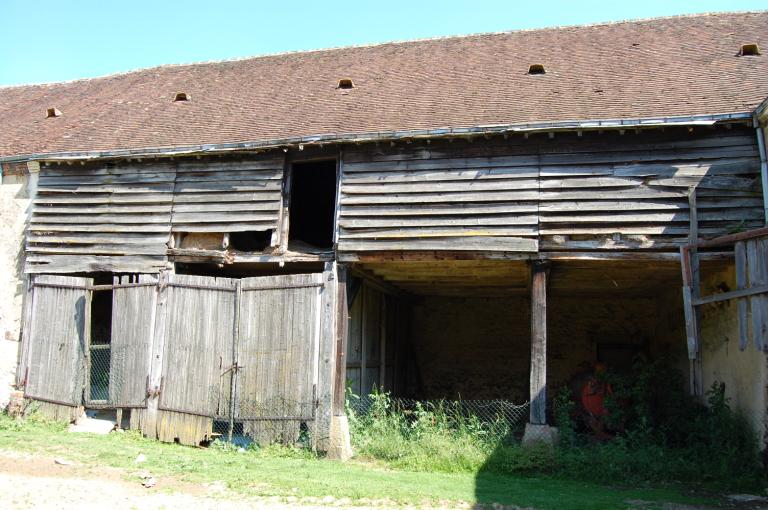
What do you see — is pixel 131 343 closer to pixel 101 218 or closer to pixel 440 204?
pixel 101 218

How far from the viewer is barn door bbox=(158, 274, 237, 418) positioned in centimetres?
1005

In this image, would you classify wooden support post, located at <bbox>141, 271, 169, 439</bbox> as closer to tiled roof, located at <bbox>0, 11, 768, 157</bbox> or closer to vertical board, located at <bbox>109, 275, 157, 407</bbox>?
vertical board, located at <bbox>109, 275, 157, 407</bbox>

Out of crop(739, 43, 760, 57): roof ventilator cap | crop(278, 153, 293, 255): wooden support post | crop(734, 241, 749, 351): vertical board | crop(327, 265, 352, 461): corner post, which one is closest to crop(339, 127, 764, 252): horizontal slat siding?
crop(327, 265, 352, 461): corner post

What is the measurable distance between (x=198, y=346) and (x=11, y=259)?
4.01 metres

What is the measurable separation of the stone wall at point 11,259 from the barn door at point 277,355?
4.22m

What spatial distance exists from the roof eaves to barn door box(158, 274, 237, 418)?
2.09 m

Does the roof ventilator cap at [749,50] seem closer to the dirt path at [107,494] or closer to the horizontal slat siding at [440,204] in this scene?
the horizontal slat siding at [440,204]

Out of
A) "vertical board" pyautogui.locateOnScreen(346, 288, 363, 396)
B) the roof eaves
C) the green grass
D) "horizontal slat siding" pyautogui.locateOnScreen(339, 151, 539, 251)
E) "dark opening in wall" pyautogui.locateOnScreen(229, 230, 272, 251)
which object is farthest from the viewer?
"vertical board" pyautogui.locateOnScreen(346, 288, 363, 396)

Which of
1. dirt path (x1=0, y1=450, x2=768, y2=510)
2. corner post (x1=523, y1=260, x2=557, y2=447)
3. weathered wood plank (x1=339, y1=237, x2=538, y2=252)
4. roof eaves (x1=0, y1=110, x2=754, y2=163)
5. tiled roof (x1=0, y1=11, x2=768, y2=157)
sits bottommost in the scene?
dirt path (x1=0, y1=450, x2=768, y2=510)

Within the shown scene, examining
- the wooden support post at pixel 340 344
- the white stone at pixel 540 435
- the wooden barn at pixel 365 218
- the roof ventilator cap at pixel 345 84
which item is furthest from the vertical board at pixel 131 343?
the white stone at pixel 540 435

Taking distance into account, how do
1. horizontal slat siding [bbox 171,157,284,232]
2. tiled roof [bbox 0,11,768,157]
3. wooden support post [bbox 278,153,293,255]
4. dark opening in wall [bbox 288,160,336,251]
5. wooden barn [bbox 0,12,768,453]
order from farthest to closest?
dark opening in wall [bbox 288,160,336,251]
horizontal slat siding [bbox 171,157,284,232]
wooden support post [bbox 278,153,293,255]
tiled roof [bbox 0,11,768,157]
wooden barn [bbox 0,12,768,453]

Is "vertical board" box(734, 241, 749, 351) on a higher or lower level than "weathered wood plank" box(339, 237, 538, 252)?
lower

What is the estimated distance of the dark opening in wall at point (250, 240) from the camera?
10969 mm

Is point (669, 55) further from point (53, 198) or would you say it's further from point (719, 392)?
point (53, 198)
